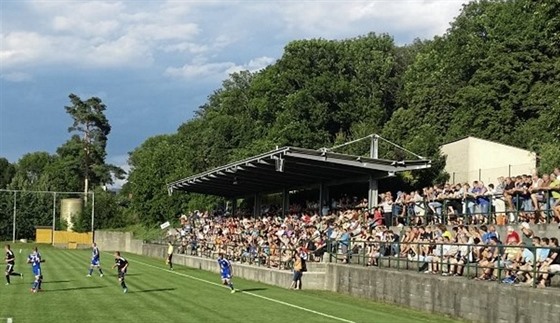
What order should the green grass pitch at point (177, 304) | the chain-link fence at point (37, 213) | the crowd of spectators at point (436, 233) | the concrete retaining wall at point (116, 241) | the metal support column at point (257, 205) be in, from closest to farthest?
the crowd of spectators at point (436, 233)
the green grass pitch at point (177, 304)
the metal support column at point (257, 205)
the concrete retaining wall at point (116, 241)
the chain-link fence at point (37, 213)

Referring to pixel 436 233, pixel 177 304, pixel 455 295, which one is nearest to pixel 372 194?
pixel 436 233

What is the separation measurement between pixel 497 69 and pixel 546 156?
22093 millimetres

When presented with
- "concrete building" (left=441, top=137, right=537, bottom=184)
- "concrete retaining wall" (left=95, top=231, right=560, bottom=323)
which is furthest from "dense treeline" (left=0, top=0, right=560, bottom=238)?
"concrete retaining wall" (left=95, top=231, right=560, bottom=323)

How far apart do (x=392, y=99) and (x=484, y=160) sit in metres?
45.9

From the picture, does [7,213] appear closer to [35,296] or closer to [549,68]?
[549,68]

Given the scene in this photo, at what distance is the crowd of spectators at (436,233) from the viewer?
2104cm

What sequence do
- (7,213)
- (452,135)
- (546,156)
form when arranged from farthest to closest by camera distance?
(7,213) < (452,135) < (546,156)

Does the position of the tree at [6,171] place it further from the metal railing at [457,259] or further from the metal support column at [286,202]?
the metal railing at [457,259]

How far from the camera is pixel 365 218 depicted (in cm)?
3694

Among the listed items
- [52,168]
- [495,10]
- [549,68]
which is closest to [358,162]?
[549,68]

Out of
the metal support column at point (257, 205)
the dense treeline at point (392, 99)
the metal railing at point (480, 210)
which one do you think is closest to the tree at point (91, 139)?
the dense treeline at point (392, 99)

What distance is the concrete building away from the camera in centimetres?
3906

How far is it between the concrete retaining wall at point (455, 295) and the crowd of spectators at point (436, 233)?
596mm

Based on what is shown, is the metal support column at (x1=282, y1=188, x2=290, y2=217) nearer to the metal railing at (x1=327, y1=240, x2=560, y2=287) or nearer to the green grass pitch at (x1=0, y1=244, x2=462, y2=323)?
the green grass pitch at (x1=0, y1=244, x2=462, y2=323)
